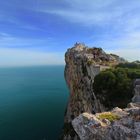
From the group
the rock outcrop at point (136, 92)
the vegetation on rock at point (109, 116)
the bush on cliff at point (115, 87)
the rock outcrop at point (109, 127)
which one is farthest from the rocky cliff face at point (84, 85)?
the rock outcrop at point (109, 127)

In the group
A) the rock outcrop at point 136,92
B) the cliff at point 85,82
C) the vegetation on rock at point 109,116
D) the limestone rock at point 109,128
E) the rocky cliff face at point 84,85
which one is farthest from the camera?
the cliff at point 85,82

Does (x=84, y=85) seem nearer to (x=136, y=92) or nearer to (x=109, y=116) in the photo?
(x=136, y=92)

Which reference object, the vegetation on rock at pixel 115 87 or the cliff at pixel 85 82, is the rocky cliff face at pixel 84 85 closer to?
the cliff at pixel 85 82

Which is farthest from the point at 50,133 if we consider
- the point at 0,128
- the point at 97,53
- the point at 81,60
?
the point at 97,53

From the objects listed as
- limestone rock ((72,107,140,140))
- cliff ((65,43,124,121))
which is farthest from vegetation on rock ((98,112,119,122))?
cliff ((65,43,124,121))

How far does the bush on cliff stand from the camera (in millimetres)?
29688

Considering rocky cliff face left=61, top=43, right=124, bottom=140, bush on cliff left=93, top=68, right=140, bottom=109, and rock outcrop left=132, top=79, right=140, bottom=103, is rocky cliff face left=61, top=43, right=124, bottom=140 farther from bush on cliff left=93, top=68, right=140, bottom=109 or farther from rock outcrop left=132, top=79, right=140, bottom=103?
rock outcrop left=132, top=79, right=140, bottom=103

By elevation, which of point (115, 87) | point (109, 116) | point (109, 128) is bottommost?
point (109, 128)

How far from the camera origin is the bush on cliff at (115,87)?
2969 centimetres

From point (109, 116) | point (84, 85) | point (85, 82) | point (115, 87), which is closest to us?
point (109, 116)

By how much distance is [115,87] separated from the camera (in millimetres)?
31016

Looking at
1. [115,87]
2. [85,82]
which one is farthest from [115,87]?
[85,82]

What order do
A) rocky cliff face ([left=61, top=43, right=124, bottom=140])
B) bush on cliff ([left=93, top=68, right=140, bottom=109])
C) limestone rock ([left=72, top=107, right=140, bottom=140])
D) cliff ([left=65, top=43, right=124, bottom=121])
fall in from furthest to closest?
cliff ([left=65, top=43, right=124, bottom=121]) → rocky cliff face ([left=61, top=43, right=124, bottom=140]) → bush on cliff ([left=93, top=68, right=140, bottom=109]) → limestone rock ([left=72, top=107, right=140, bottom=140])

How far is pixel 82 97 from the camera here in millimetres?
44750
